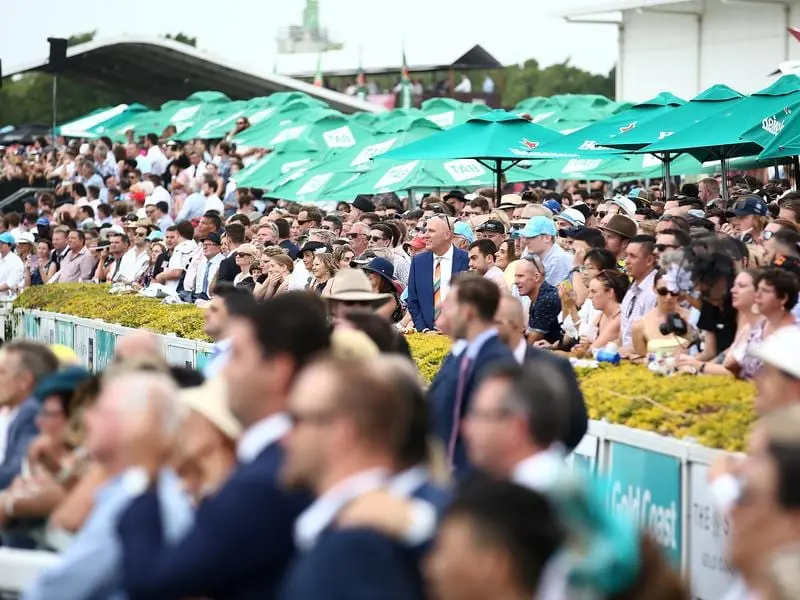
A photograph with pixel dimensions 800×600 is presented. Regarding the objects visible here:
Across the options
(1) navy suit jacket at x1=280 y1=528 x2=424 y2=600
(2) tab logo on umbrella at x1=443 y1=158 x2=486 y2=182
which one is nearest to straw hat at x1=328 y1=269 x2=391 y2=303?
(1) navy suit jacket at x1=280 y1=528 x2=424 y2=600

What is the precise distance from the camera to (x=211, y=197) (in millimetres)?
28375

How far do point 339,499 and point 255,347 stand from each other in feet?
3.42

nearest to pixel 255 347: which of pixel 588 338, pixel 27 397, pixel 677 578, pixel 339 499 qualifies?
pixel 339 499

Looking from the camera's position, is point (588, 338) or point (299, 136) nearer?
point (588, 338)

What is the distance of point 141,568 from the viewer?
15.3 ft

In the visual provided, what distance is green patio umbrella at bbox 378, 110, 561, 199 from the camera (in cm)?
2088

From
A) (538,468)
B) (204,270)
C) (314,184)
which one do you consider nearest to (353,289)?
(538,468)

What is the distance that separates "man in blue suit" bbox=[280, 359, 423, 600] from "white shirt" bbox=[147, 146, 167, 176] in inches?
1284

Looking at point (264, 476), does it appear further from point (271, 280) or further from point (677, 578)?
point (271, 280)

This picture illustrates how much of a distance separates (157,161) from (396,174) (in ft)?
45.5

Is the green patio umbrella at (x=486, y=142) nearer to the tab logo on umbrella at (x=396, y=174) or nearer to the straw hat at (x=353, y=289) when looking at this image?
the tab logo on umbrella at (x=396, y=174)

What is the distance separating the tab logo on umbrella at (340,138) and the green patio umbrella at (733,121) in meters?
11.5

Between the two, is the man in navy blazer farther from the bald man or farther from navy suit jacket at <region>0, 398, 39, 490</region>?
the bald man

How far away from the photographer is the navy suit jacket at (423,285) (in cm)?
1403
